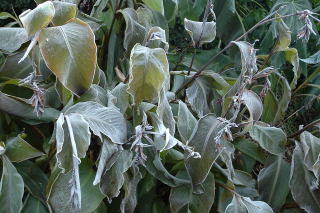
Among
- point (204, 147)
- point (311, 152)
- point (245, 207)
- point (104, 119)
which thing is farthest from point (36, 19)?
point (311, 152)

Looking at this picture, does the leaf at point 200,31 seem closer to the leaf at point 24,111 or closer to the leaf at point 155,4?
the leaf at point 155,4

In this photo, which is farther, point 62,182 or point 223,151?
point 223,151

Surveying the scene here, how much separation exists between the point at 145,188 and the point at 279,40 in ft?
1.66

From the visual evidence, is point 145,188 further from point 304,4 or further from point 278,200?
point 304,4

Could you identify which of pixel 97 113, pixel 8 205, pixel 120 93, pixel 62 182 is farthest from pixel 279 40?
pixel 8 205

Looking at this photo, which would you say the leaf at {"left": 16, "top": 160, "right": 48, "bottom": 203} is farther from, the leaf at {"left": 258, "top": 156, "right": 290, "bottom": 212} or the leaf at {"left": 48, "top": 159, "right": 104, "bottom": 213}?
the leaf at {"left": 258, "top": 156, "right": 290, "bottom": 212}

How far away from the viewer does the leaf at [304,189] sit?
112 centimetres

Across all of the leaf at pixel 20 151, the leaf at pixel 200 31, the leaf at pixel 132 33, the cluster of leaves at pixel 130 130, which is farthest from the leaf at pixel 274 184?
the leaf at pixel 20 151

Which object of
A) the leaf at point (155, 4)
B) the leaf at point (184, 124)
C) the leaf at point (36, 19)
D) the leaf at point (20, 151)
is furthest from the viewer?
the leaf at point (155, 4)

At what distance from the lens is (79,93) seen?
910 mm

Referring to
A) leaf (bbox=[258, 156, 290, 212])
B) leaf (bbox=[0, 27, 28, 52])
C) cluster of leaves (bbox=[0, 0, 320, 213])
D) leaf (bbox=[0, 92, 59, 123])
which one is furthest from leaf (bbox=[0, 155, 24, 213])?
leaf (bbox=[258, 156, 290, 212])

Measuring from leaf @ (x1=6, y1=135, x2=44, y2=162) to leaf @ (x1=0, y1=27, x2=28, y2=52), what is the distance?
188 millimetres

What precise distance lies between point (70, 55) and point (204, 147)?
352 mm

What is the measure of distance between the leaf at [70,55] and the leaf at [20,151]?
6.5 inches
